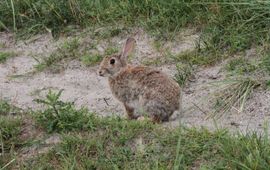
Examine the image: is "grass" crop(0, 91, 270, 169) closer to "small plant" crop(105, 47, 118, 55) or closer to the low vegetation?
the low vegetation

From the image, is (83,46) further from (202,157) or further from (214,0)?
(202,157)

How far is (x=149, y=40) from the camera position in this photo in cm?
705

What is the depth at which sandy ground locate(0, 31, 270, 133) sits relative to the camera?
5457 millimetres

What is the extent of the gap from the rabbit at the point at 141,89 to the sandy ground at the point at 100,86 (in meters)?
0.17

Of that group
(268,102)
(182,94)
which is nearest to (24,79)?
(182,94)

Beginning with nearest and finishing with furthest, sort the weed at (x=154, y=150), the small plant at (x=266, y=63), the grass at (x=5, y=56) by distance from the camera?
the weed at (x=154, y=150) < the small plant at (x=266, y=63) < the grass at (x=5, y=56)

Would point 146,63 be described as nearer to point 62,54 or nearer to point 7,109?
point 62,54

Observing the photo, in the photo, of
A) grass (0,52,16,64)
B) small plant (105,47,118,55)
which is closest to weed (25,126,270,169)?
small plant (105,47,118,55)

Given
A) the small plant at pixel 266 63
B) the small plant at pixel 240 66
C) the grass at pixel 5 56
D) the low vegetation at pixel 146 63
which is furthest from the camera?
the grass at pixel 5 56

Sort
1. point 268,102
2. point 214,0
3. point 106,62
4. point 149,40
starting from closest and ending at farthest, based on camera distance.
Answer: point 268,102 < point 106,62 < point 214,0 < point 149,40

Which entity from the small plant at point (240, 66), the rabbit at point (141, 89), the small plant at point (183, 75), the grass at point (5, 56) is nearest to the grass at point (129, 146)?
the rabbit at point (141, 89)

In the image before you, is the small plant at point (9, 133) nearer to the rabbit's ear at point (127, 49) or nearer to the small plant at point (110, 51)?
the rabbit's ear at point (127, 49)

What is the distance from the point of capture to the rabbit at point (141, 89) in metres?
5.52

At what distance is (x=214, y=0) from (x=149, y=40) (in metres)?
0.88
